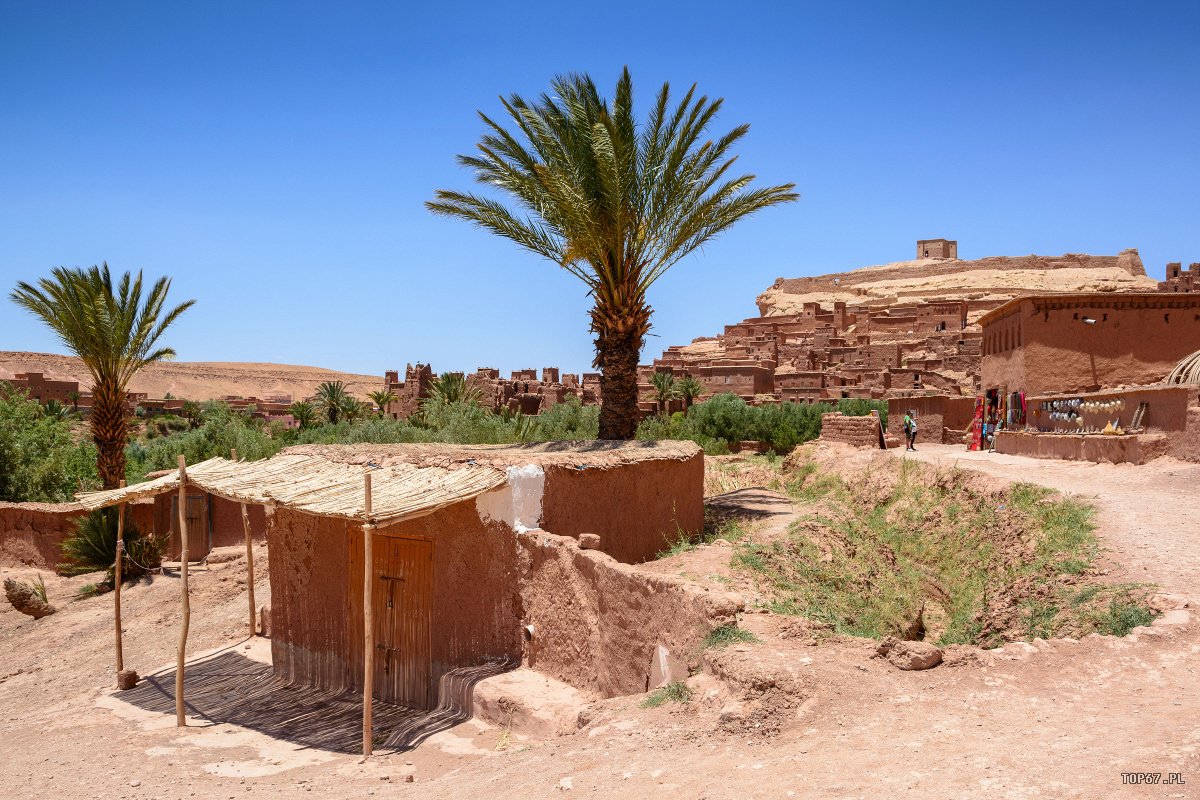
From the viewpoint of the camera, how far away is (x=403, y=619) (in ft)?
29.9

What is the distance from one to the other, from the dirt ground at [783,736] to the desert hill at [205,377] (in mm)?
63058

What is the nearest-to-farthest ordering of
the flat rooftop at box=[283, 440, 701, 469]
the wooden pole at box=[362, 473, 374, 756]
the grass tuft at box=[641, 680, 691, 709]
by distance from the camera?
the grass tuft at box=[641, 680, 691, 709], the wooden pole at box=[362, 473, 374, 756], the flat rooftop at box=[283, 440, 701, 469]

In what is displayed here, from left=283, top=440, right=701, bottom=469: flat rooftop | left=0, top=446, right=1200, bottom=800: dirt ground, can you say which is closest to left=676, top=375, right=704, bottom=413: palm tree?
left=283, top=440, right=701, bottom=469: flat rooftop

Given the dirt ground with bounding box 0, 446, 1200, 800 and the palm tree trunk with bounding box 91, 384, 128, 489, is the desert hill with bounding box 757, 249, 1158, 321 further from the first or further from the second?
the dirt ground with bounding box 0, 446, 1200, 800

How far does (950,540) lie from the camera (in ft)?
37.1

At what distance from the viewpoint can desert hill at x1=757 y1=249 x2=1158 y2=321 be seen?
6234cm

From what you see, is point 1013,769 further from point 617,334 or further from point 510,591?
point 617,334

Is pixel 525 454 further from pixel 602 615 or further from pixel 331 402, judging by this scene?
pixel 331 402

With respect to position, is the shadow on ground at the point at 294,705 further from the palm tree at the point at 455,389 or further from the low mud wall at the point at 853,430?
the palm tree at the point at 455,389

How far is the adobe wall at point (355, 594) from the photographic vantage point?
27.6 ft

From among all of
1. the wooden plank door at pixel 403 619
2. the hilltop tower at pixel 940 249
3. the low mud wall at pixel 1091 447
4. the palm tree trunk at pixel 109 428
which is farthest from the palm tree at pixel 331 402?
the hilltop tower at pixel 940 249

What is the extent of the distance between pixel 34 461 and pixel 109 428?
11.3 ft

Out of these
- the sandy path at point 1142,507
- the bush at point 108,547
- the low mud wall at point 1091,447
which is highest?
the low mud wall at point 1091,447

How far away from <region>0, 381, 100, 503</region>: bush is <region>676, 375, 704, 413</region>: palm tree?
70.0 feet
